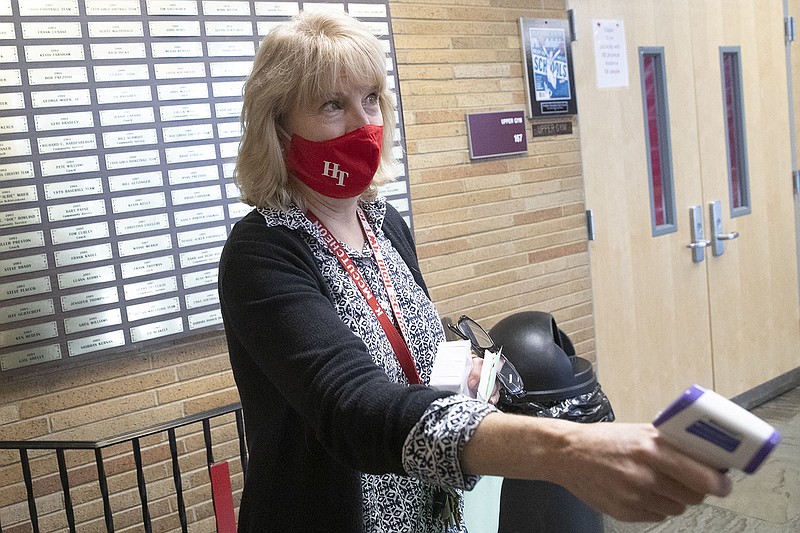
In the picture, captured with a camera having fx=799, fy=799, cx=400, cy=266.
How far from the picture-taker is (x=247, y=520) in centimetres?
148

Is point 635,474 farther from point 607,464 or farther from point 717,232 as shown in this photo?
Result: point 717,232

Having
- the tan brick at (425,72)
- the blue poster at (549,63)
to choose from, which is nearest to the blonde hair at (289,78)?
the tan brick at (425,72)

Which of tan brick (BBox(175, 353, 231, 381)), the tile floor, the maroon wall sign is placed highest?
the maroon wall sign

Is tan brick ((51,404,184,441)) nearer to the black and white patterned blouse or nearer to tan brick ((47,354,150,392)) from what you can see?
tan brick ((47,354,150,392))

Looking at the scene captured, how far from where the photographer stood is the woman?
0.98 meters

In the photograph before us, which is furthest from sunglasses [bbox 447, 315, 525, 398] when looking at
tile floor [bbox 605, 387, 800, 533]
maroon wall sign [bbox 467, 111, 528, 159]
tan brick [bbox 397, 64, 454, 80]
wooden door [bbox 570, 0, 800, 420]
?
wooden door [bbox 570, 0, 800, 420]

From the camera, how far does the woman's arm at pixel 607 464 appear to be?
78 centimetres

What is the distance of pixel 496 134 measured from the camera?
4.05 metres

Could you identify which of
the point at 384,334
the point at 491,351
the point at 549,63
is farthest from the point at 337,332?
the point at 549,63

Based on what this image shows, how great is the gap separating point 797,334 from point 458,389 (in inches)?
209

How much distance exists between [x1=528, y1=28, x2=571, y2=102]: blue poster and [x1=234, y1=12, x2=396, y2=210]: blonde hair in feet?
9.27

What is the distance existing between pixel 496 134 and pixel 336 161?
2.67 meters

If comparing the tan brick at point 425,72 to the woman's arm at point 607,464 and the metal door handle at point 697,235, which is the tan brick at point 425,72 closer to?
the metal door handle at point 697,235

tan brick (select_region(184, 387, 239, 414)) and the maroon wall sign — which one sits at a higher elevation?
the maroon wall sign
